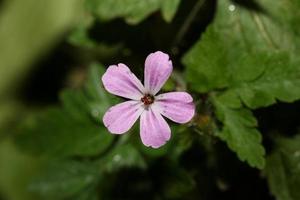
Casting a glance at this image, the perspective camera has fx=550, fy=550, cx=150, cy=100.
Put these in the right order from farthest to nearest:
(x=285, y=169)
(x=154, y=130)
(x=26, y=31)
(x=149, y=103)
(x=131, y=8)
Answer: (x=26, y=31) → (x=131, y=8) → (x=285, y=169) → (x=149, y=103) → (x=154, y=130)

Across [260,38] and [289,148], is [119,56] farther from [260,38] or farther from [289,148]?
[289,148]

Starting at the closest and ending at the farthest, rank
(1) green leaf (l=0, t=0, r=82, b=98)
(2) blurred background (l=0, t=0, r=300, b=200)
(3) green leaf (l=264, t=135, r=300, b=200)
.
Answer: (3) green leaf (l=264, t=135, r=300, b=200), (2) blurred background (l=0, t=0, r=300, b=200), (1) green leaf (l=0, t=0, r=82, b=98)

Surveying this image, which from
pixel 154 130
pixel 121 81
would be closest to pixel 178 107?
pixel 154 130

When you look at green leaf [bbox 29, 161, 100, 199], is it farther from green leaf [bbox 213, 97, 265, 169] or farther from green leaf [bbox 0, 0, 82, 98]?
green leaf [bbox 0, 0, 82, 98]

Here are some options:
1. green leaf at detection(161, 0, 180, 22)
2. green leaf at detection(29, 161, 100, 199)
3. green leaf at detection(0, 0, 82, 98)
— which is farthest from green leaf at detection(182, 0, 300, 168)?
green leaf at detection(0, 0, 82, 98)

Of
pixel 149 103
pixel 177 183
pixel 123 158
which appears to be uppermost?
pixel 149 103

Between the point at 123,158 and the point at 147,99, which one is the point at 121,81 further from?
the point at 123,158

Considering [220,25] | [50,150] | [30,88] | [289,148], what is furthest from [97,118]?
[30,88]

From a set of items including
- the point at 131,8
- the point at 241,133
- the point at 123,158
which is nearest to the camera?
the point at 241,133

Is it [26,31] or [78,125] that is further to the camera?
[26,31]
